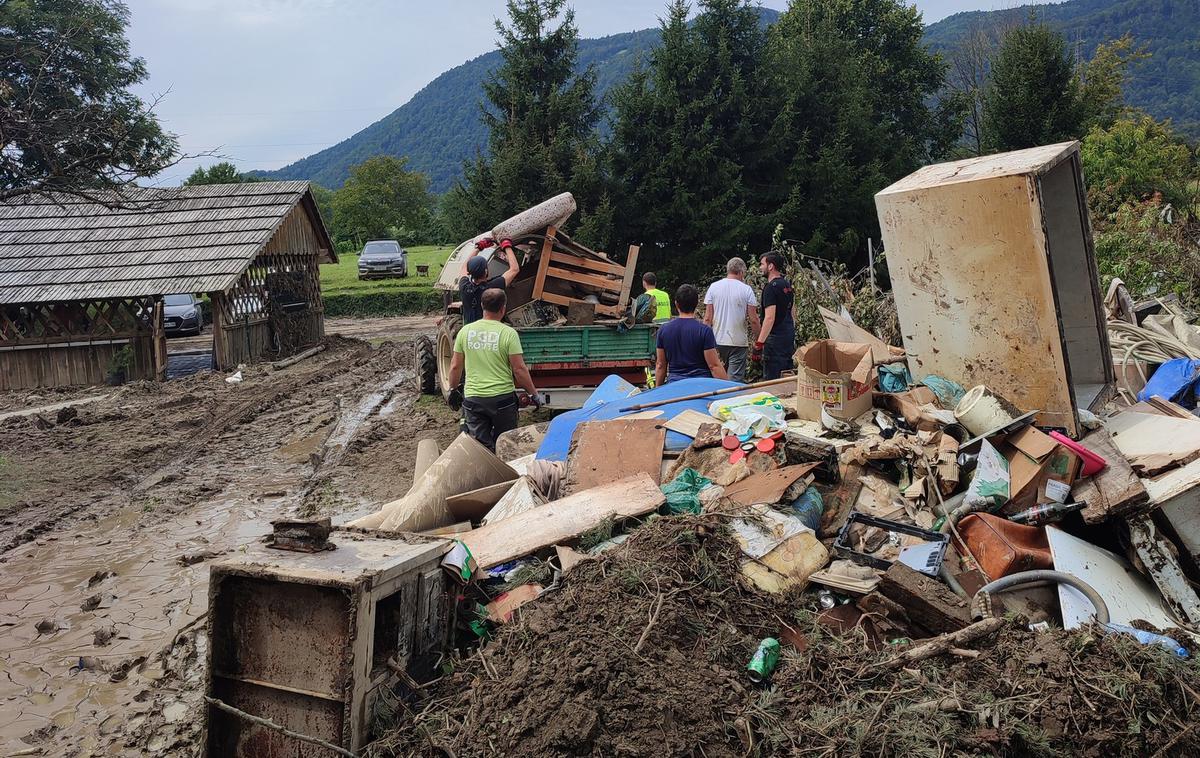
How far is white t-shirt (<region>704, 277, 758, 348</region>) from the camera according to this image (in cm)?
838

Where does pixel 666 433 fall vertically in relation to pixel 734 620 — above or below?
above

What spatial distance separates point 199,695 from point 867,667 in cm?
333

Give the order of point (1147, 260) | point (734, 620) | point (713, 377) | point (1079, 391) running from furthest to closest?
point (1147, 260), point (713, 377), point (1079, 391), point (734, 620)

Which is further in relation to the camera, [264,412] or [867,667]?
[264,412]

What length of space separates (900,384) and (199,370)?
607 inches

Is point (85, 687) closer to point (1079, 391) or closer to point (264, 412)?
point (1079, 391)

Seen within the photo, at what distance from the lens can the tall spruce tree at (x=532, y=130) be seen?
21.0 metres

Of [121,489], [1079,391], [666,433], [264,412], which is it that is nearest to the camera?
[666,433]

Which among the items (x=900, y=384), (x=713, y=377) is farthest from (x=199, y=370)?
(x=900, y=384)

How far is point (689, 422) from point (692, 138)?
1543cm

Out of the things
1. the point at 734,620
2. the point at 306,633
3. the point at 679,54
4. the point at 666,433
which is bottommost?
the point at 734,620

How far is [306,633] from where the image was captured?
3408mm

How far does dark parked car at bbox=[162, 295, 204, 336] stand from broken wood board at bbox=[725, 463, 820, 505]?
22.6m

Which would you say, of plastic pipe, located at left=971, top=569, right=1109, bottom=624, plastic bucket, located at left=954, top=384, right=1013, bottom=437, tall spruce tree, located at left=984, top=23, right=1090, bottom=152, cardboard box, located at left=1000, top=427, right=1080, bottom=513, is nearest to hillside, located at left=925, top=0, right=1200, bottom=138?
tall spruce tree, located at left=984, top=23, right=1090, bottom=152
